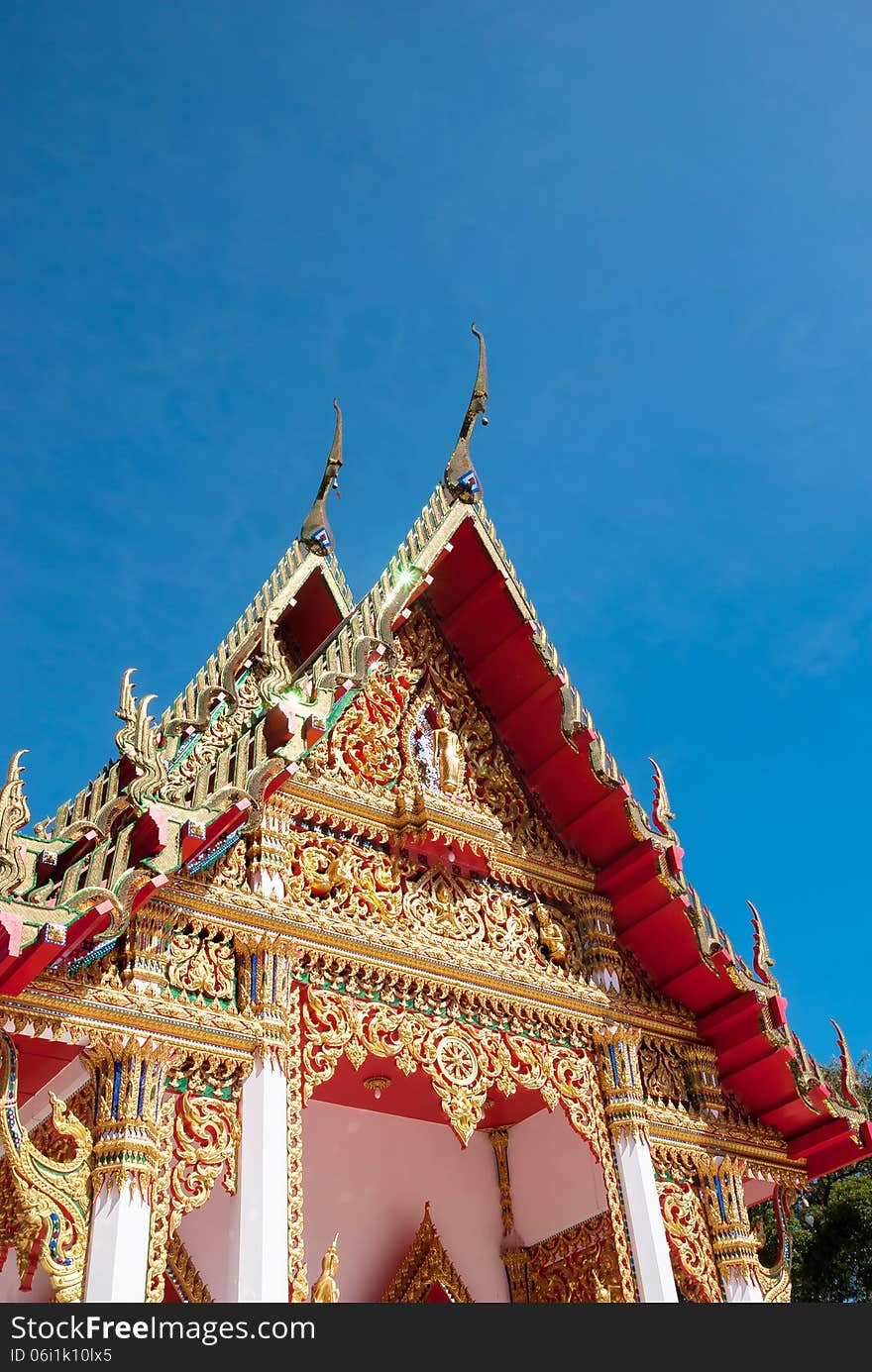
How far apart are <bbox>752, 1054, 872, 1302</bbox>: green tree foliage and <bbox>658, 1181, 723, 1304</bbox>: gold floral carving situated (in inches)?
303

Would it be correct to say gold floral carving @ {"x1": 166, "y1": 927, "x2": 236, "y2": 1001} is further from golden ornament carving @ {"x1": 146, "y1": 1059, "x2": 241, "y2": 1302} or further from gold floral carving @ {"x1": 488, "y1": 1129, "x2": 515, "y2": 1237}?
gold floral carving @ {"x1": 488, "y1": 1129, "x2": 515, "y2": 1237}

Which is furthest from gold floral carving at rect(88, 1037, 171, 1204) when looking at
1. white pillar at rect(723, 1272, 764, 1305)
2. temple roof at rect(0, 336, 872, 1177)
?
white pillar at rect(723, 1272, 764, 1305)

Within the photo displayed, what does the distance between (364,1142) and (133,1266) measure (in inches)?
144

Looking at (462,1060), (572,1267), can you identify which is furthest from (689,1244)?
(462,1060)

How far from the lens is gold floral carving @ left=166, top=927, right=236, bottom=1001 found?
6410 mm

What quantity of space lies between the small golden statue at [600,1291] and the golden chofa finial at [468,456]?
4.93m

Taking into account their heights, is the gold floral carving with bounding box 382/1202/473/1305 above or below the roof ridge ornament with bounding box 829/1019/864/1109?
below

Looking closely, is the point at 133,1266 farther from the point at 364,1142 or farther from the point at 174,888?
the point at 364,1142

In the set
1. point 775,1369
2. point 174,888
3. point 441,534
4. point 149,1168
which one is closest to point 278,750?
point 174,888

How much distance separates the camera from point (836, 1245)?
48.5ft

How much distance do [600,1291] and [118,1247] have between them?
3171mm

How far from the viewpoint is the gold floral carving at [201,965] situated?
6410mm

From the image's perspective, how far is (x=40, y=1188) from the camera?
5.46 m

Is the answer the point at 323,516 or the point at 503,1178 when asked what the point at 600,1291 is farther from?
the point at 323,516
